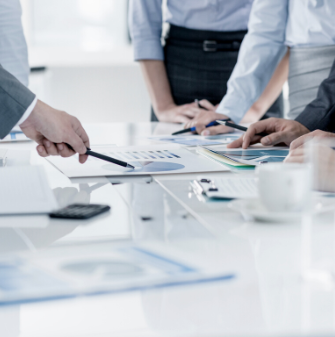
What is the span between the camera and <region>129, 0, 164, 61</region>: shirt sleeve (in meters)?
2.16

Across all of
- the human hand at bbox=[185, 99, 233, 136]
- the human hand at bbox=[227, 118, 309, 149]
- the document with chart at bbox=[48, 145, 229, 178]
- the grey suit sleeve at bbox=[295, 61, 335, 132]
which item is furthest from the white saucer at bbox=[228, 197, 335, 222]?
the human hand at bbox=[185, 99, 233, 136]

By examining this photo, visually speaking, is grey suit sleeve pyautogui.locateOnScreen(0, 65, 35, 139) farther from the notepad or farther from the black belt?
the black belt

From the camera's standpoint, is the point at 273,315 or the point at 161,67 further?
the point at 161,67

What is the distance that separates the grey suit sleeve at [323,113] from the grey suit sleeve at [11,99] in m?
0.80

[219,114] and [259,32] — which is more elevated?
[259,32]

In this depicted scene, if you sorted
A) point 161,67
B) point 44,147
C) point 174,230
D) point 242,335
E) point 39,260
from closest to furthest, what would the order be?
point 242,335 < point 39,260 < point 174,230 < point 44,147 < point 161,67

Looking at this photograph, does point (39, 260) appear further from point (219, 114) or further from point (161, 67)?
point (161, 67)

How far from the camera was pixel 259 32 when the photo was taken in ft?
5.98

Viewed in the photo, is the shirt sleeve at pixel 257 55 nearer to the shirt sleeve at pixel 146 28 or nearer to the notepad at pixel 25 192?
the shirt sleeve at pixel 146 28

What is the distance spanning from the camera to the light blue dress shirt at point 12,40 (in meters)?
1.88

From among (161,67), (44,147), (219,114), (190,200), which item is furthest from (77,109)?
(190,200)

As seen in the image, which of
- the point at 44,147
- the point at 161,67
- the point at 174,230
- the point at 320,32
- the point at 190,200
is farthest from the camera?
the point at 161,67

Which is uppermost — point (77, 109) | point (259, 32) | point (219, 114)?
point (259, 32)

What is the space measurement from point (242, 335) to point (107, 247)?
226mm
